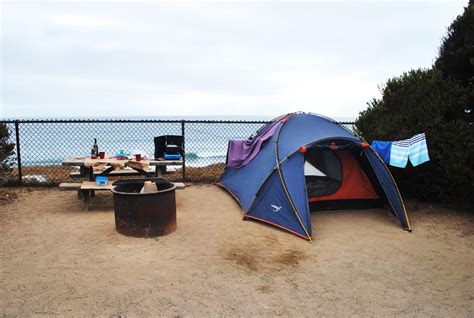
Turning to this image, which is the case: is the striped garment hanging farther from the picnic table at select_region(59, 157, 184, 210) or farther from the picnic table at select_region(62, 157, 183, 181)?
the picnic table at select_region(62, 157, 183, 181)

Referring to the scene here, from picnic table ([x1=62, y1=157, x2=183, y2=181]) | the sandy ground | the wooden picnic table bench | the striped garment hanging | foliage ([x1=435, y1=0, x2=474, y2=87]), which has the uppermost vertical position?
foliage ([x1=435, y1=0, x2=474, y2=87])

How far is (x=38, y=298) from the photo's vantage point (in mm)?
3523

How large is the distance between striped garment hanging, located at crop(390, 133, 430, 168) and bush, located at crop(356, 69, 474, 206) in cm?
43

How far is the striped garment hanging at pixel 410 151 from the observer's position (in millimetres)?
6246

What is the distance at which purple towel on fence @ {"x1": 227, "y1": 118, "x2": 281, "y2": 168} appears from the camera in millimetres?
7117

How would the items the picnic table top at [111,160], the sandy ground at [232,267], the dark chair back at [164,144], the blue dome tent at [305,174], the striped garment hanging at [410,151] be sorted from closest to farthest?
the sandy ground at [232,267] < the blue dome tent at [305,174] < the striped garment hanging at [410,151] < the picnic table top at [111,160] < the dark chair back at [164,144]

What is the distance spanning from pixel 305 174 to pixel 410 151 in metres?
1.82

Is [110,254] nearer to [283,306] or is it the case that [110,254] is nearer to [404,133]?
[283,306]

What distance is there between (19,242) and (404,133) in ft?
21.7

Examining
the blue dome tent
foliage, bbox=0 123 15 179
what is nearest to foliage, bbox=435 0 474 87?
the blue dome tent

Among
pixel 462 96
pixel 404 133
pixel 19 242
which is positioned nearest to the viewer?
pixel 19 242

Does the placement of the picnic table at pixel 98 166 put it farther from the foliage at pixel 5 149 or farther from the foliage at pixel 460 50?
the foliage at pixel 460 50

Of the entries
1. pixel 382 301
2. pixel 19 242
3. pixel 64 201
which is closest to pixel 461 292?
pixel 382 301

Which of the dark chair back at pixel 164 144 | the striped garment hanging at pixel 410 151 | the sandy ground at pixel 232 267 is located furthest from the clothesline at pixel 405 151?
the dark chair back at pixel 164 144
